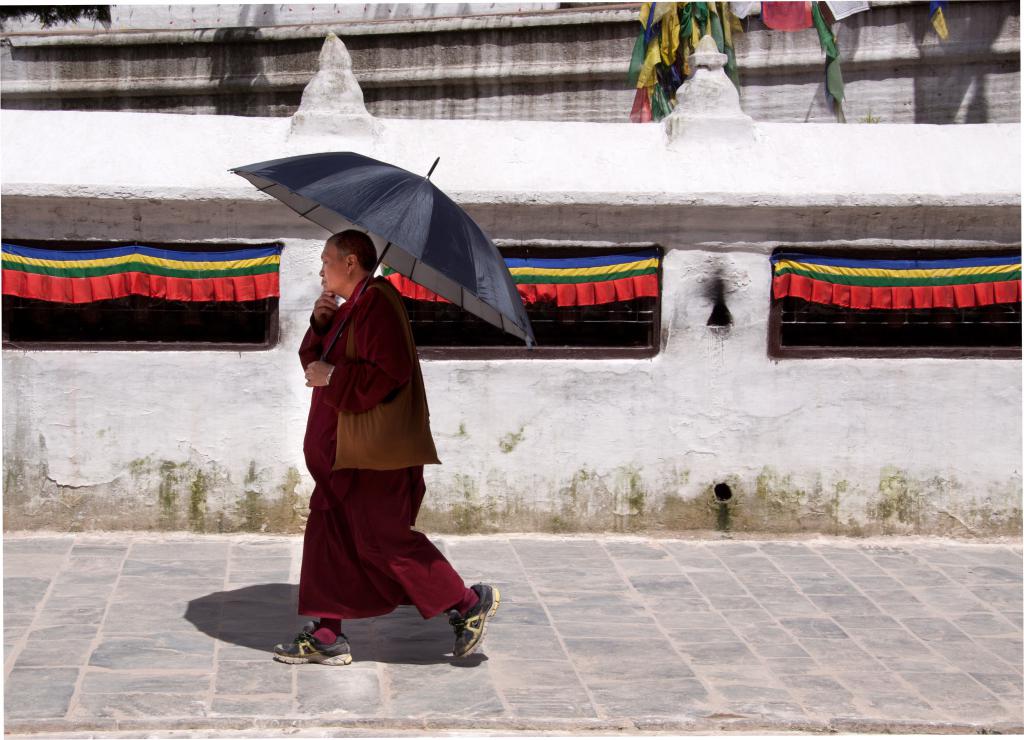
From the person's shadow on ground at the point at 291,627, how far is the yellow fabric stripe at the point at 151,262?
1.89m

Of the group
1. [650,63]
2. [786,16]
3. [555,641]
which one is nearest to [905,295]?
[555,641]

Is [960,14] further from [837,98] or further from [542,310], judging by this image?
[542,310]

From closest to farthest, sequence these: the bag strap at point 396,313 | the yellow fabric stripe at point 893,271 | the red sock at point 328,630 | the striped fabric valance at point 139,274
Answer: the bag strap at point 396,313 < the red sock at point 328,630 < the striped fabric valance at point 139,274 < the yellow fabric stripe at point 893,271

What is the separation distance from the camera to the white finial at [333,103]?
291 inches

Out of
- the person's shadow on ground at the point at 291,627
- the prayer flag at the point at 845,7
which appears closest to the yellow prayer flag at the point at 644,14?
the prayer flag at the point at 845,7

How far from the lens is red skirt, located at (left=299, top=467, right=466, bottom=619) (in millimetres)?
5137

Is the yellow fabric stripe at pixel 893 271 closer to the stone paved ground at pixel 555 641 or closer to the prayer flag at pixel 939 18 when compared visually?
the stone paved ground at pixel 555 641

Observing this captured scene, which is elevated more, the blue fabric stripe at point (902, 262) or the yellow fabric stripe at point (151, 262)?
the blue fabric stripe at point (902, 262)

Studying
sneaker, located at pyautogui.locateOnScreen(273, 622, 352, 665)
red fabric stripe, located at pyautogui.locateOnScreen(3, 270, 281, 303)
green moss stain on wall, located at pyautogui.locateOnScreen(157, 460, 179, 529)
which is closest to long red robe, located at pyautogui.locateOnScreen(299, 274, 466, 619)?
sneaker, located at pyautogui.locateOnScreen(273, 622, 352, 665)

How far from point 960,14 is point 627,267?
9811 mm

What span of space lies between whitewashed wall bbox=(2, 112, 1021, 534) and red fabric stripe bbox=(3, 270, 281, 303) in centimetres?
21

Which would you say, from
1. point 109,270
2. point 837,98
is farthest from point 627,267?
point 837,98

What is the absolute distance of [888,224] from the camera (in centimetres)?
741

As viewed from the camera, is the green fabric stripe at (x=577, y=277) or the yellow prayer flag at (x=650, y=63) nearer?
the green fabric stripe at (x=577, y=277)
